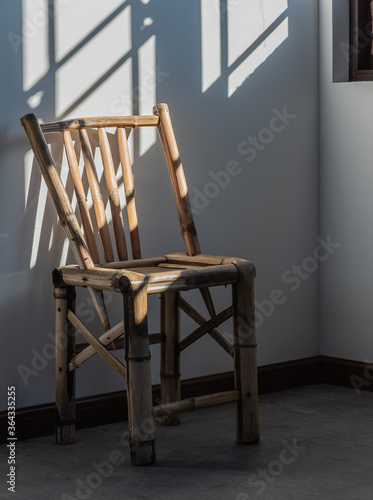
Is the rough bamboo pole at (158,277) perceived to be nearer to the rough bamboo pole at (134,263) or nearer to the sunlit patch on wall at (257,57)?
the rough bamboo pole at (134,263)

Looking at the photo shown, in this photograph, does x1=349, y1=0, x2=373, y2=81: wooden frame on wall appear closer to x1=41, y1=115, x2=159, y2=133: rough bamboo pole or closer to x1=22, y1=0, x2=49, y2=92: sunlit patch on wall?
x1=41, y1=115, x2=159, y2=133: rough bamboo pole

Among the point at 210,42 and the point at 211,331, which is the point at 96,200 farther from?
the point at 210,42

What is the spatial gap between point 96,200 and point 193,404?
0.84 m

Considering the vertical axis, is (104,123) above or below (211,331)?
above

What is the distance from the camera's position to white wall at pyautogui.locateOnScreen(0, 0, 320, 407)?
114 inches

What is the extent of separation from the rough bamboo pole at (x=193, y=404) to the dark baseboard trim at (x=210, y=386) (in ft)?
1.72

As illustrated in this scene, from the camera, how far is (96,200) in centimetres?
293

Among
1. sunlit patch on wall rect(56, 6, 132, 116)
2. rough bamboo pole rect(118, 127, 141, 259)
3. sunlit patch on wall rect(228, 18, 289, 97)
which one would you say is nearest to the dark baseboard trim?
rough bamboo pole rect(118, 127, 141, 259)

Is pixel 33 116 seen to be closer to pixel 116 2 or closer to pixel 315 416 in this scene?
pixel 116 2

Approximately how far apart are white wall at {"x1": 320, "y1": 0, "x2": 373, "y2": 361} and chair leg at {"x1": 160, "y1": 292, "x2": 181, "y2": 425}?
3.51 feet

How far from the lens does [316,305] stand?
152 inches

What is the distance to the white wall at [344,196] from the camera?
363 centimetres

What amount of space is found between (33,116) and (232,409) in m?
1.51

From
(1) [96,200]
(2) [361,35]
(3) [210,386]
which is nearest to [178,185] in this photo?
(1) [96,200]
